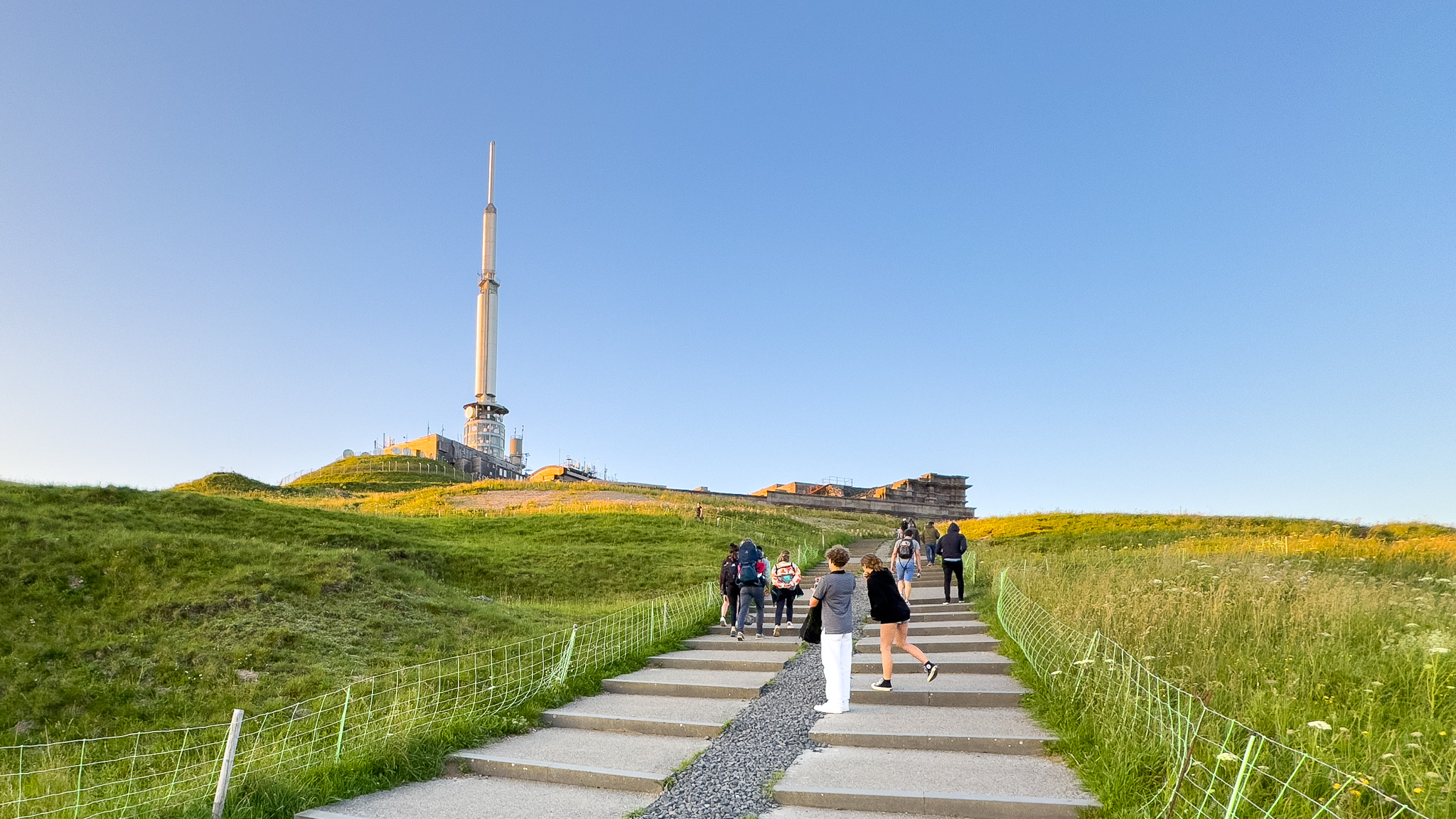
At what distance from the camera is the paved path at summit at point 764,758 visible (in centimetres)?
596

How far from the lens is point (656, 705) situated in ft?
30.0

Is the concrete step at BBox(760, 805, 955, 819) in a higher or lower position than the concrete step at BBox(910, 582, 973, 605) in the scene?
lower

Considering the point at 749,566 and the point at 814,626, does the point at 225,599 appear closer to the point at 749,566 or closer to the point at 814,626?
the point at 749,566

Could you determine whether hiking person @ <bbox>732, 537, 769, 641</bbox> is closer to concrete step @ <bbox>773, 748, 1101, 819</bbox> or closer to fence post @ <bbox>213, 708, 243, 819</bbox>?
concrete step @ <bbox>773, 748, 1101, 819</bbox>

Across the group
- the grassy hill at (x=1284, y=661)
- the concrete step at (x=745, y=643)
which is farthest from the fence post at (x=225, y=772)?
the concrete step at (x=745, y=643)

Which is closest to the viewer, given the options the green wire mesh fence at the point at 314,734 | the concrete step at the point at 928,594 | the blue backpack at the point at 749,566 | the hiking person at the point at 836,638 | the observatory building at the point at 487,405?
the green wire mesh fence at the point at 314,734

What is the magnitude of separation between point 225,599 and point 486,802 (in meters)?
13.8

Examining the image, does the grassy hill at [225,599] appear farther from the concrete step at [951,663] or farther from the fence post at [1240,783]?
the fence post at [1240,783]

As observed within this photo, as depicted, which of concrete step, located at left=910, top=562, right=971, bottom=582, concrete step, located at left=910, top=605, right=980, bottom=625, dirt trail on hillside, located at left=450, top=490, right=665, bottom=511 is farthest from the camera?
dirt trail on hillside, located at left=450, top=490, right=665, bottom=511

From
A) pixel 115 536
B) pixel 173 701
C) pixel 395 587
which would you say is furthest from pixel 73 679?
pixel 115 536

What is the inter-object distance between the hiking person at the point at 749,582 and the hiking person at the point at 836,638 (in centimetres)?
440

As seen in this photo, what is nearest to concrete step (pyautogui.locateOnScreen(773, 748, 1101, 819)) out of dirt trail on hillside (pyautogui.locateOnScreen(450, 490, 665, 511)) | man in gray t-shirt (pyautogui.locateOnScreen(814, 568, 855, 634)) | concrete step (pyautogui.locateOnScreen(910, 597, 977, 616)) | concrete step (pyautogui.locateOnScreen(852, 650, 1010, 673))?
man in gray t-shirt (pyautogui.locateOnScreen(814, 568, 855, 634))

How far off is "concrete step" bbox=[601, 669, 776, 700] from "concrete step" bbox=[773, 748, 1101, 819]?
2.65 metres

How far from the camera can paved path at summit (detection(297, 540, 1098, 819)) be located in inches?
235
